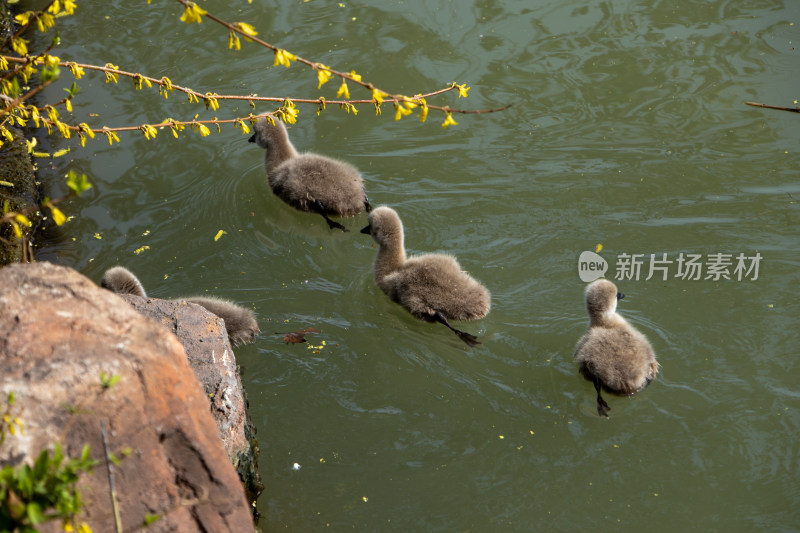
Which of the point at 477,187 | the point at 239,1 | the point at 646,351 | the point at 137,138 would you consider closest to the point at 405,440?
the point at 646,351

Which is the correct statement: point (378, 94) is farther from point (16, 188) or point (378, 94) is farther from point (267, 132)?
point (16, 188)

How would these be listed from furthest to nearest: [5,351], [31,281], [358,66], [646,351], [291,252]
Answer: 1. [358,66]
2. [291,252]
3. [646,351]
4. [31,281]
5. [5,351]

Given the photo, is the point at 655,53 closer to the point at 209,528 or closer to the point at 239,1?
the point at 239,1

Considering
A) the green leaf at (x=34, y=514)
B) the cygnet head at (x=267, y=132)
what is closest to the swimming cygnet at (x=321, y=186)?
the cygnet head at (x=267, y=132)

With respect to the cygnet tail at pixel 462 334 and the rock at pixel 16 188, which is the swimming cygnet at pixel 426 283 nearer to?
the cygnet tail at pixel 462 334

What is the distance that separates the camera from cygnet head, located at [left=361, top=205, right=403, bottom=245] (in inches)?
220

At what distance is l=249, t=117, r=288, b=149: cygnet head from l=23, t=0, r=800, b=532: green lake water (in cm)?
25

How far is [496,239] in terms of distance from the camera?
19.1ft

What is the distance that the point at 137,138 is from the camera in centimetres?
727

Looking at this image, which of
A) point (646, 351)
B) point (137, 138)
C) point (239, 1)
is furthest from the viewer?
point (239, 1)

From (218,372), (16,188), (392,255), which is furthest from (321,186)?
(16,188)

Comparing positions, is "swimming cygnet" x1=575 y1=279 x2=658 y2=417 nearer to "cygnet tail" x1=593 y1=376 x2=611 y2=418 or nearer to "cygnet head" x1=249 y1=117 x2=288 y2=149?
"cygnet tail" x1=593 y1=376 x2=611 y2=418

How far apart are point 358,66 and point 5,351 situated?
5817 mm

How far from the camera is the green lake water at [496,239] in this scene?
4.10 m
